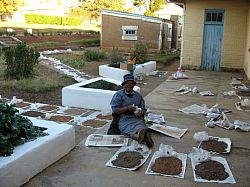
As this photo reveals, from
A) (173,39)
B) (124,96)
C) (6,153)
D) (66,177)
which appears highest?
(173,39)

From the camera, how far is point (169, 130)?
18.4 ft

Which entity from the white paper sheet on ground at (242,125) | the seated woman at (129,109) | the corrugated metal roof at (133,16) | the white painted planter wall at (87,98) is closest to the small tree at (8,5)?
the corrugated metal roof at (133,16)

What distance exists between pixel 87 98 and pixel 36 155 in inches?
130

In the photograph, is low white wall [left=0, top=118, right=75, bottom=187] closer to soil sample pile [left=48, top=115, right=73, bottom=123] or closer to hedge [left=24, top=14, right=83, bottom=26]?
soil sample pile [left=48, top=115, right=73, bottom=123]

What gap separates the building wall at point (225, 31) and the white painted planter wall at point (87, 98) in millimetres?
7929

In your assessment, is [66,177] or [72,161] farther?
[72,161]

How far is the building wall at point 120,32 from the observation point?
20.3m

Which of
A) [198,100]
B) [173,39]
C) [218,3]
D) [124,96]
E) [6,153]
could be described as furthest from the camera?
[173,39]

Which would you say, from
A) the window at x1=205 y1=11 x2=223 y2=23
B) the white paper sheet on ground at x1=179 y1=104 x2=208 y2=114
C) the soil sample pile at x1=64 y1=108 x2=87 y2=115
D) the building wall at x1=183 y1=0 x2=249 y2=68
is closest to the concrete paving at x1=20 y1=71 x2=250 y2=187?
the white paper sheet on ground at x1=179 y1=104 x2=208 y2=114

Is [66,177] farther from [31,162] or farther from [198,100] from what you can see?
[198,100]

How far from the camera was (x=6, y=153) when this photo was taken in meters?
3.58

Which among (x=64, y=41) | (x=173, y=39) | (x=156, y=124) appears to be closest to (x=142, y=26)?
(x=173, y=39)

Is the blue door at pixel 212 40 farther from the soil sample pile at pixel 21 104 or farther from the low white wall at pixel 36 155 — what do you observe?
the low white wall at pixel 36 155

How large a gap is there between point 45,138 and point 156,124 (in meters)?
2.38
